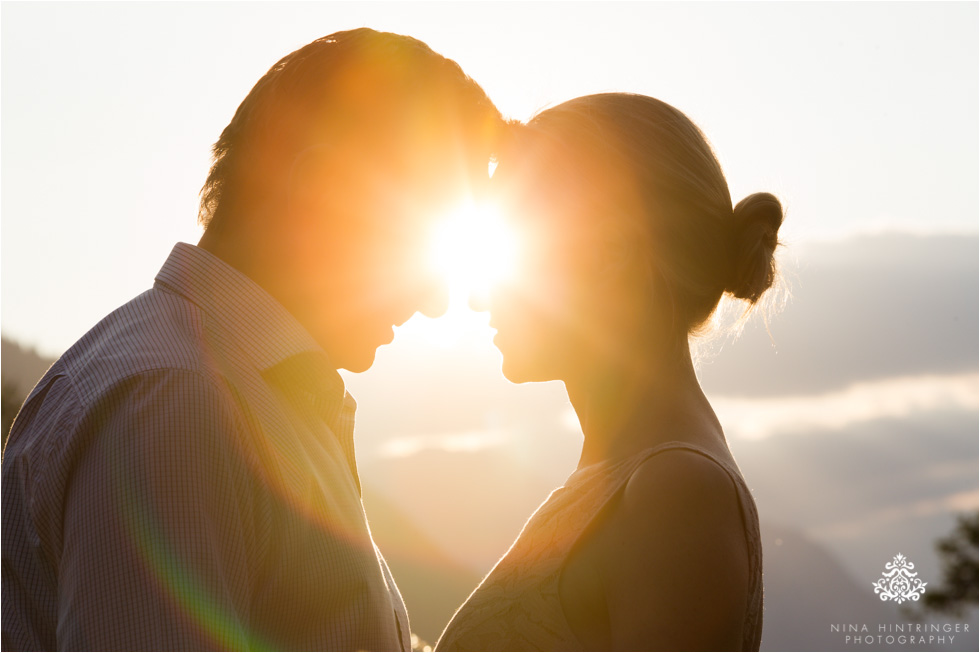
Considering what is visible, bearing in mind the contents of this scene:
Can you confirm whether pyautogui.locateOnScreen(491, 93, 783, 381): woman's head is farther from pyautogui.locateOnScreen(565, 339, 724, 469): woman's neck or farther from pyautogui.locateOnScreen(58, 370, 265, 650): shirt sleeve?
pyautogui.locateOnScreen(58, 370, 265, 650): shirt sleeve

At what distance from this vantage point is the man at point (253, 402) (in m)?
2.24

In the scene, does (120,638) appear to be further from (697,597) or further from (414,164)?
(414,164)

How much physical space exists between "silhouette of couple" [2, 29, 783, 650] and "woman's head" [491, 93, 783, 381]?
0.04 feet

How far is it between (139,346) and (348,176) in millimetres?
1452

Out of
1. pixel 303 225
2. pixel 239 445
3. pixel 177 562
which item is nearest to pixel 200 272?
pixel 303 225

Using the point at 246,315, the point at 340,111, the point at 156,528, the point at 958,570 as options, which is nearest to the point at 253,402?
the point at 246,315

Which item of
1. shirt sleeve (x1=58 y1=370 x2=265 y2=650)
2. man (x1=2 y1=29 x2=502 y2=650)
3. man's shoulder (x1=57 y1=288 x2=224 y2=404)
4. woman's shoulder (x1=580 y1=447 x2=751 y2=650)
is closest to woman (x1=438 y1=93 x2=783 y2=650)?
woman's shoulder (x1=580 y1=447 x2=751 y2=650)

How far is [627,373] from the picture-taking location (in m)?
4.01

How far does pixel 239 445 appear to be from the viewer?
252 centimetres

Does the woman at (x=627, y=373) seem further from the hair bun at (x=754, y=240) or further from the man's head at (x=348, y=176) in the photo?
the man's head at (x=348, y=176)

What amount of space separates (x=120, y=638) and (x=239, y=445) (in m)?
0.63

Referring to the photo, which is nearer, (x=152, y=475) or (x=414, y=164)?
(x=152, y=475)

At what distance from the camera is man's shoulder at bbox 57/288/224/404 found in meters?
2.40

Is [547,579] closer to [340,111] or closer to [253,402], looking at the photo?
[253,402]
